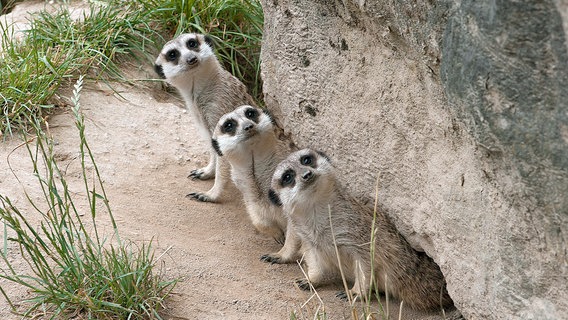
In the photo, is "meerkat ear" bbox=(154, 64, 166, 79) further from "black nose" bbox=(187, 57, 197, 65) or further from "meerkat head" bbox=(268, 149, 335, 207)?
"meerkat head" bbox=(268, 149, 335, 207)

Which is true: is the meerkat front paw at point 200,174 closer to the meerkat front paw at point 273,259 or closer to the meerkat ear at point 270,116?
the meerkat ear at point 270,116

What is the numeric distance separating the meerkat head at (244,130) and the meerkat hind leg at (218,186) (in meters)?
0.32

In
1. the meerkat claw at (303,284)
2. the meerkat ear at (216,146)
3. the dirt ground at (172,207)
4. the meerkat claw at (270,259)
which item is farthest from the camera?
the meerkat ear at (216,146)

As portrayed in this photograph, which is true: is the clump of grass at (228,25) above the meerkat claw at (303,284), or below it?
above

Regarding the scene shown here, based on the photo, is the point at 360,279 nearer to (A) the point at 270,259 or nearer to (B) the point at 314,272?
(B) the point at 314,272

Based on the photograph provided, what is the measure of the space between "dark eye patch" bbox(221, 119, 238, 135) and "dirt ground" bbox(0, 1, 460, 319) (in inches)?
18.6

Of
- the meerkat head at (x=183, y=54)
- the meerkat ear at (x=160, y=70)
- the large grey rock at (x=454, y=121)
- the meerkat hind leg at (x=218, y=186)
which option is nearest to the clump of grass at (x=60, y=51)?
the meerkat ear at (x=160, y=70)

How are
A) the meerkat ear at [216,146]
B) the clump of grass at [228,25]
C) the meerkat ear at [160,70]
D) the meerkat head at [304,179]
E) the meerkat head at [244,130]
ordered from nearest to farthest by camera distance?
the meerkat head at [304,179], the meerkat head at [244,130], the meerkat ear at [216,146], the meerkat ear at [160,70], the clump of grass at [228,25]

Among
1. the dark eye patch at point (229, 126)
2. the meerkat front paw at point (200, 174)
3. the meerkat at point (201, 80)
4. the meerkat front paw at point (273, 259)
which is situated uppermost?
the meerkat at point (201, 80)

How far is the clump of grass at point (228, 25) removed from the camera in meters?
5.08

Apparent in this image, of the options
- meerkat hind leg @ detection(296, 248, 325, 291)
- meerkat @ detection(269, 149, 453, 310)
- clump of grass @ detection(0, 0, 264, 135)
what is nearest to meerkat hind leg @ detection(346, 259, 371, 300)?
meerkat @ detection(269, 149, 453, 310)

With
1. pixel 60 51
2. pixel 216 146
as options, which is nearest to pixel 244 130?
pixel 216 146

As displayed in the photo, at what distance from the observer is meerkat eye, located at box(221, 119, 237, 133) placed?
4.03 m

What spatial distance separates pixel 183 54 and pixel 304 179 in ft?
4.39
